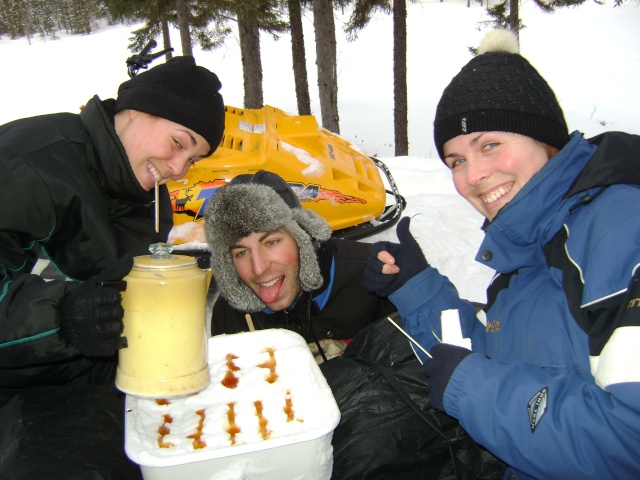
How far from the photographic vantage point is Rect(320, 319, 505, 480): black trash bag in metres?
1.55

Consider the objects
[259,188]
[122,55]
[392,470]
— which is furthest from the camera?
[122,55]

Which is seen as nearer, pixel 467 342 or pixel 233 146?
pixel 467 342

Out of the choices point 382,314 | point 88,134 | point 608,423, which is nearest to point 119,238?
point 88,134

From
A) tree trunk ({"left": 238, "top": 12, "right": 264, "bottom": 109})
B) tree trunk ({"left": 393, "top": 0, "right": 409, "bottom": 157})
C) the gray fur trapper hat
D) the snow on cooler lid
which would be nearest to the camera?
the snow on cooler lid

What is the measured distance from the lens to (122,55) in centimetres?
4097

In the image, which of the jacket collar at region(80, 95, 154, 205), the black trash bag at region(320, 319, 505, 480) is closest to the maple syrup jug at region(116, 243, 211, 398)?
the black trash bag at region(320, 319, 505, 480)

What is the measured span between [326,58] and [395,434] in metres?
10.2

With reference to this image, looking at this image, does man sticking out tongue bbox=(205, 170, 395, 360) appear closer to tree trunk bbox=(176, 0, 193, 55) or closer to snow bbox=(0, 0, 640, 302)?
snow bbox=(0, 0, 640, 302)

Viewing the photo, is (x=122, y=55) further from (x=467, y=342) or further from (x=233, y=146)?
(x=467, y=342)

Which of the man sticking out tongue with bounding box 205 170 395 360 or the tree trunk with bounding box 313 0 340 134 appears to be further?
the tree trunk with bounding box 313 0 340 134

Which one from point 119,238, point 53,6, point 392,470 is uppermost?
point 53,6

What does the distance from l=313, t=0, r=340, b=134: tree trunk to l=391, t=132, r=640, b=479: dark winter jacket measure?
958 centimetres

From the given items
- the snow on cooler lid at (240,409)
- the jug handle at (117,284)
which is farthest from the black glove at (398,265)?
the jug handle at (117,284)

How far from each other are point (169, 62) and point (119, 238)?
0.92 m
